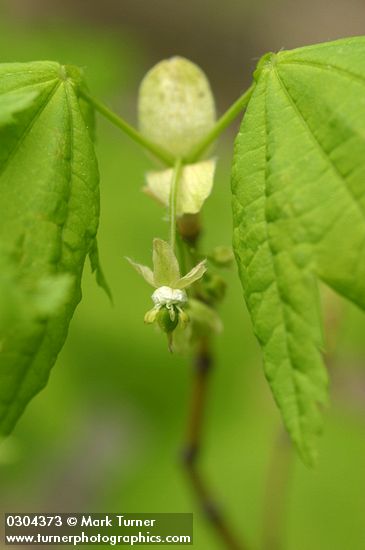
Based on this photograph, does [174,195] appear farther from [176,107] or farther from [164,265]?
[176,107]

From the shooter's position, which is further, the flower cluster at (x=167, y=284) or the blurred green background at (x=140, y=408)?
the blurred green background at (x=140, y=408)

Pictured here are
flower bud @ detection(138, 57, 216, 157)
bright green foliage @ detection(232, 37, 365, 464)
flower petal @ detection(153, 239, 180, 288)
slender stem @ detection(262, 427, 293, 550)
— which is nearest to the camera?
bright green foliage @ detection(232, 37, 365, 464)

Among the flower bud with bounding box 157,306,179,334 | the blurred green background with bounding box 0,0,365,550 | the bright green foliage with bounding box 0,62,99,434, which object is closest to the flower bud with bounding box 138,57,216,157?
the bright green foliage with bounding box 0,62,99,434

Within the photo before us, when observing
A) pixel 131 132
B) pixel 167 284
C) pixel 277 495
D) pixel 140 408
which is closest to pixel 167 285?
pixel 167 284

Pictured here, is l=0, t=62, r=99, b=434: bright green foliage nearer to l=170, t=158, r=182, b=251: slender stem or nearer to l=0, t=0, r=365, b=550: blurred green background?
l=170, t=158, r=182, b=251: slender stem

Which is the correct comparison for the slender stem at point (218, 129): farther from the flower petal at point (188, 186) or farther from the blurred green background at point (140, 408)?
the blurred green background at point (140, 408)

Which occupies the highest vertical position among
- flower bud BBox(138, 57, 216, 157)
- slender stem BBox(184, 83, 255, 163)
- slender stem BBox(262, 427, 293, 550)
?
flower bud BBox(138, 57, 216, 157)

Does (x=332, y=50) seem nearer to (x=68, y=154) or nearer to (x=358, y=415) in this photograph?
(x=68, y=154)

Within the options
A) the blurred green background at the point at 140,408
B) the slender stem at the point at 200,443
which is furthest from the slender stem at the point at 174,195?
the blurred green background at the point at 140,408
